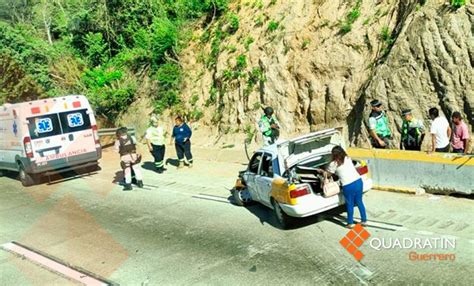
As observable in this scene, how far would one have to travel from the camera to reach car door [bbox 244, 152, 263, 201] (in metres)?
10.6

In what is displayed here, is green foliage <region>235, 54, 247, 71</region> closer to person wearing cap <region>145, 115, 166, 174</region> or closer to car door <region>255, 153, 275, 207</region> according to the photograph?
person wearing cap <region>145, 115, 166, 174</region>

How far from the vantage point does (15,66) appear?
98.3ft

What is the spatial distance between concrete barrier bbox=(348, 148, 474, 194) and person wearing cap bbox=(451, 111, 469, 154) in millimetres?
647

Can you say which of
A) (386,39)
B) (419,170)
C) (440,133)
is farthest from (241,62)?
(419,170)

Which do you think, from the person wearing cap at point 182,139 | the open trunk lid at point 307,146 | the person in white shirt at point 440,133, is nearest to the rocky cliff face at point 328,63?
the person in white shirt at point 440,133

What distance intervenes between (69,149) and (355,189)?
433 inches

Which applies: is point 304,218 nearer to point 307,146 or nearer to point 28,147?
point 307,146

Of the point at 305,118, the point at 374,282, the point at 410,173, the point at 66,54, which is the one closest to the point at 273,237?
the point at 374,282

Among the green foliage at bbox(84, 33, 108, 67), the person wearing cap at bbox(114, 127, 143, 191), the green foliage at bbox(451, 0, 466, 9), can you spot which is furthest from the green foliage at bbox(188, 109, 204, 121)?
the green foliage at bbox(451, 0, 466, 9)

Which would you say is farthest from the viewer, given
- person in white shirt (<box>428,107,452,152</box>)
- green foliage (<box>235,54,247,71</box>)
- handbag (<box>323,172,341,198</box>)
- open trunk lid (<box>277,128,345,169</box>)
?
green foliage (<box>235,54,247,71</box>)

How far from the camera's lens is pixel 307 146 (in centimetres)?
1000

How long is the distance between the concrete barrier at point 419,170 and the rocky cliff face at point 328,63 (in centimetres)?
286

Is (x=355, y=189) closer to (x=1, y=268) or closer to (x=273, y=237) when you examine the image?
(x=273, y=237)

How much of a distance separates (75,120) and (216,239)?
30.7 ft
